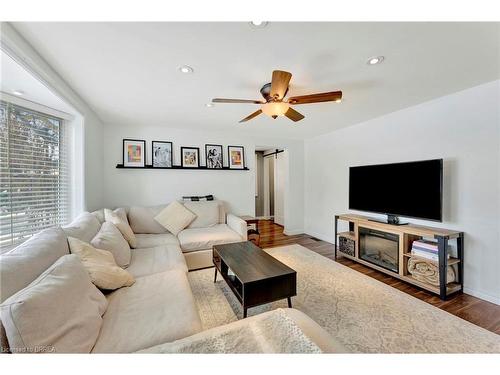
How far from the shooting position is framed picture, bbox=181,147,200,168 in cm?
376

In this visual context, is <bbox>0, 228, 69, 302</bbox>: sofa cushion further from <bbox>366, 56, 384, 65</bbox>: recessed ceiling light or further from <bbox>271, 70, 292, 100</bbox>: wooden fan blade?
<bbox>366, 56, 384, 65</bbox>: recessed ceiling light

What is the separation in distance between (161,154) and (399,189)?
3757 millimetres

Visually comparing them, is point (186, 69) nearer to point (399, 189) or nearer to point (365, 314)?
point (365, 314)

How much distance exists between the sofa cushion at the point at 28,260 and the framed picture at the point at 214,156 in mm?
2728

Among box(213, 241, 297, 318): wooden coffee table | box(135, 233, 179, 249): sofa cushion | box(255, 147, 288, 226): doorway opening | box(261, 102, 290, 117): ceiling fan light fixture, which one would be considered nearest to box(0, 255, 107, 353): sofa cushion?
box(213, 241, 297, 318): wooden coffee table

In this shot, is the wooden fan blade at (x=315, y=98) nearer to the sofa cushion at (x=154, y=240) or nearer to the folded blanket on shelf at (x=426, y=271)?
the folded blanket on shelf at (x=426, y=271)

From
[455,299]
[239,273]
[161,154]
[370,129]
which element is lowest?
[455,299]

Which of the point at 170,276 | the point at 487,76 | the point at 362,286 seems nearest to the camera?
the point at 170,276

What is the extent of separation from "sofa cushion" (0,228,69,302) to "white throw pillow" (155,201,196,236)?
176cm

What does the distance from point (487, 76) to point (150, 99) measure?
11.5ft

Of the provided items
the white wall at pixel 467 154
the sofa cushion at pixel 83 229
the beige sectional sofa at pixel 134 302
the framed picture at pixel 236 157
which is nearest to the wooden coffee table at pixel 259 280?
the beige sectional sofa at pixel 134 302
